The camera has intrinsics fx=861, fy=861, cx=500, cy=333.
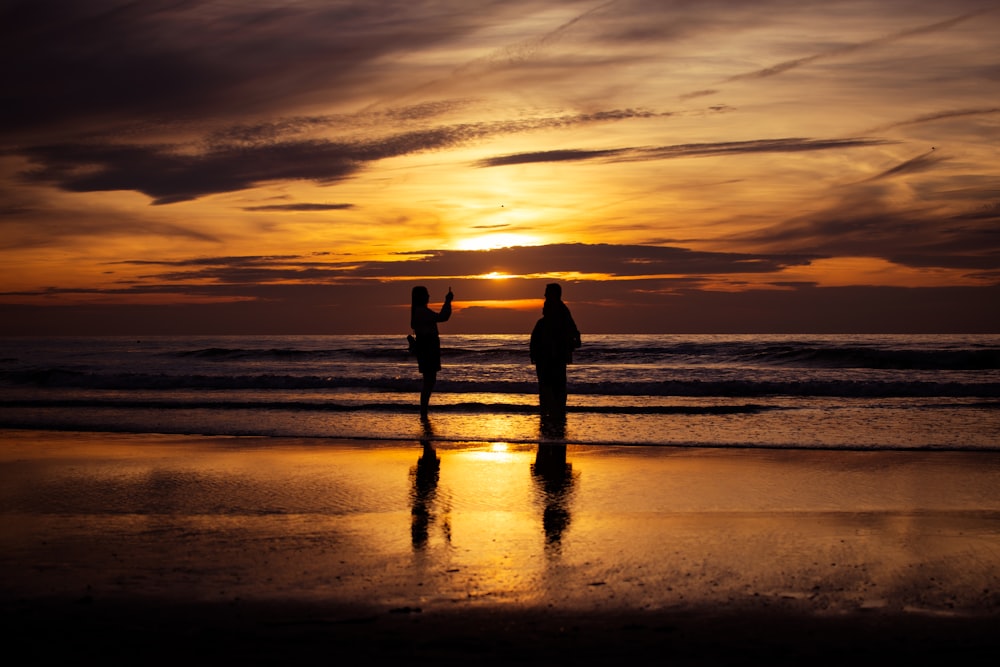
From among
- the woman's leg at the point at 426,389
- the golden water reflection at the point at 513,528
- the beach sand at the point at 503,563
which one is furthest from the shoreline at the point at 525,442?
the woman's leg at the point at 426,389

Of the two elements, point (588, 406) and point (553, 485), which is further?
point (588, 406)

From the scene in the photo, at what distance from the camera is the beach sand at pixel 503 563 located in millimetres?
3609

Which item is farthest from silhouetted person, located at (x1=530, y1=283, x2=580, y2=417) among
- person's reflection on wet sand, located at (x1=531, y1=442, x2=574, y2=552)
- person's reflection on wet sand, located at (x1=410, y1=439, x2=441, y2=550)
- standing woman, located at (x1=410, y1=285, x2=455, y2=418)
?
person's reflection on wet sand, located at (x1=410, y1=439, x2=441, y2=550)

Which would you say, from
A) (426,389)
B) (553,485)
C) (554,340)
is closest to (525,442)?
(554,340)

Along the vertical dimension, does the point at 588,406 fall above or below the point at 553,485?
below

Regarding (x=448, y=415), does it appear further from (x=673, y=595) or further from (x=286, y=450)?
(x=673, y=595)

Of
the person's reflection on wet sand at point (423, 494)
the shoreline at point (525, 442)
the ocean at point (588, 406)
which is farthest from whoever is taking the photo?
the ocean at point (588, 406)

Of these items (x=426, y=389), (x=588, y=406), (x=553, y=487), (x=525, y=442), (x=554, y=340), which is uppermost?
(x=554, y=340)

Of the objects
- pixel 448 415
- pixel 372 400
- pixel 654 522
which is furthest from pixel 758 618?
pixel 372 400

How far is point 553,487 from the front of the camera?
747 centimetres

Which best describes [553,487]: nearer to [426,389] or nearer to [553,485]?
[553,485]

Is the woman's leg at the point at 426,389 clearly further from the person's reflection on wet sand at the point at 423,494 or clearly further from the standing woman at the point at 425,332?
the person's reflection on wet sand at the point at 423,494

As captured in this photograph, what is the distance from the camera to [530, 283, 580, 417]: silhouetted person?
1319cm

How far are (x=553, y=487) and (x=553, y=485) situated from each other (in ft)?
0.35
